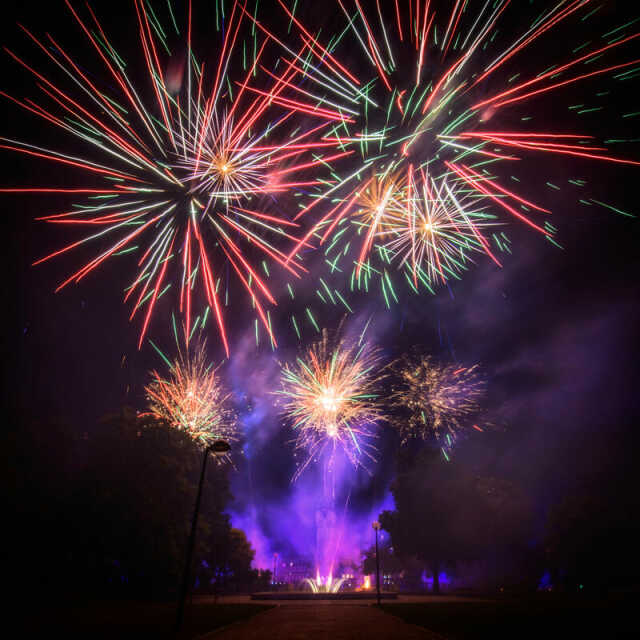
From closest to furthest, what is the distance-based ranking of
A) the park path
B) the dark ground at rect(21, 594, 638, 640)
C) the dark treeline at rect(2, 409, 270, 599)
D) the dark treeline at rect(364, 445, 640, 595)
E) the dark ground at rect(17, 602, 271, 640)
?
the dark ground at rect(17, 602, 271, 640) < the dark ground at rect(21, 594, 638, 640) < the park path < the dark treeline at rect(2, 409, 270, 599) < the dark treeline at rect(364, 445, 640, 595)

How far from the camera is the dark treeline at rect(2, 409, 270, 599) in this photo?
26.7 meters

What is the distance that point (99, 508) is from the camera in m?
26.6

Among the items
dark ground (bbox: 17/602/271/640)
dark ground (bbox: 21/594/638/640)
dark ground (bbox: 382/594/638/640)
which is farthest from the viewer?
dark ground (bbox: 21/594/638/640)

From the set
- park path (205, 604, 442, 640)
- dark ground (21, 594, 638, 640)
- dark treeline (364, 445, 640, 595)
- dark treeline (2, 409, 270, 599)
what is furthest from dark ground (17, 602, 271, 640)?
dark treeline (364, 445, 640, 595)

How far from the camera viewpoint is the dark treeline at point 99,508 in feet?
87.6

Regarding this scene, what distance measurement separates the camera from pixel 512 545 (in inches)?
1875

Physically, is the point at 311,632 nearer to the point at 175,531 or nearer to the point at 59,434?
the point at 175,531

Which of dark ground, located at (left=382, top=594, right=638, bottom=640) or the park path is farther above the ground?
dark ground, located at (left=382, top=594, right=638, bottom=640)

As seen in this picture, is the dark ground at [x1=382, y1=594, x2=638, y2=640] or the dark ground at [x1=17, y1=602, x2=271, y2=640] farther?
the dark ground at [x1=382, y1=594, x2=638, y2=640]

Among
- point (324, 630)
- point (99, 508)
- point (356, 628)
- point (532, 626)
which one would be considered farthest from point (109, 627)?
point (532, 626)

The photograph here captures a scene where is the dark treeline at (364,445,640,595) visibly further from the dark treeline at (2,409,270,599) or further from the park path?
the park path

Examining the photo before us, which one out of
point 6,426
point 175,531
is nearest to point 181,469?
point 175,531

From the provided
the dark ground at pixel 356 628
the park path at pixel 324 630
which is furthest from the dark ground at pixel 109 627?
the park path at pixel 324 630

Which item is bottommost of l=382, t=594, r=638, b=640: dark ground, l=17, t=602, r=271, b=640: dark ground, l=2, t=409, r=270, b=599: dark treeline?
l=17, t=602, r=271, b=640: dark ground
